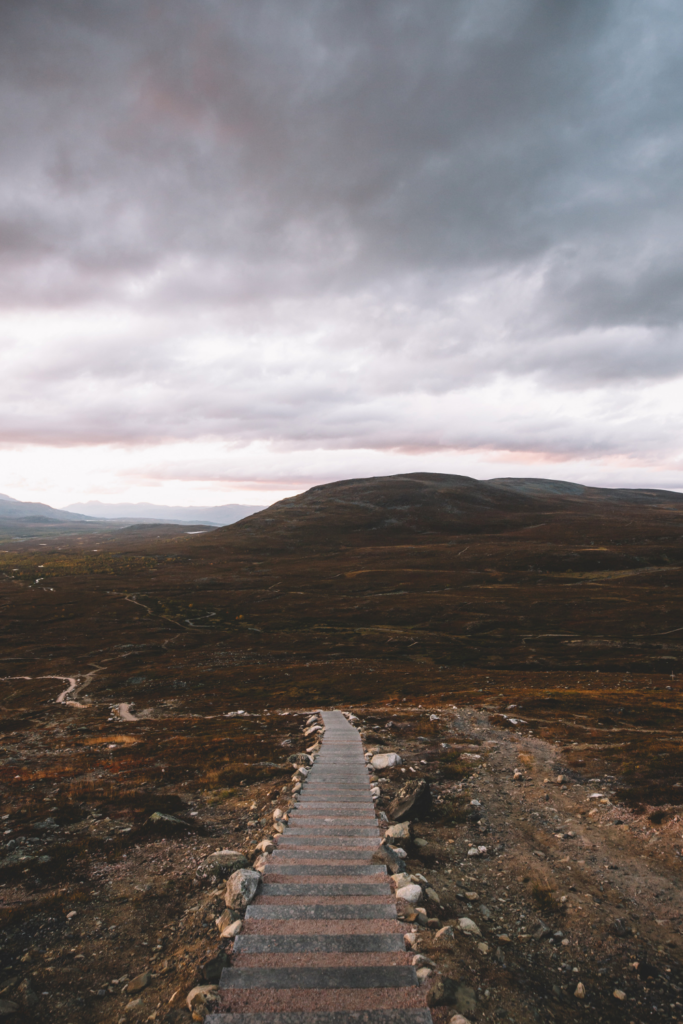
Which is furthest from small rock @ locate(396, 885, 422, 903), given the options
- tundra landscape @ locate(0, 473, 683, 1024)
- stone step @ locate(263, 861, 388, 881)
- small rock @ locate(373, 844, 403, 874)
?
small rock @ locate(373, 844, 403, 874)

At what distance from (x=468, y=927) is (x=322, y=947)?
13.2ft

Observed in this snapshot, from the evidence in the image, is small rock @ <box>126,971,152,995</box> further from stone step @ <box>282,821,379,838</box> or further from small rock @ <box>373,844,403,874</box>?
Result: stone step @ <box>282,821,379,838</box>

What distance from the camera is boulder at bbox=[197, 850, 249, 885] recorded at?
13.4m

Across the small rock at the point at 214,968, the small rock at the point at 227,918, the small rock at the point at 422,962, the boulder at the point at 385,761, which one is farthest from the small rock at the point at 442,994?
the boulder at the point at 385,761

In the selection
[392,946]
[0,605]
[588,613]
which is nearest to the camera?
[392,946]

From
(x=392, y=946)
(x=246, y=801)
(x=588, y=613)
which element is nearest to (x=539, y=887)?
(x=392, y=946)

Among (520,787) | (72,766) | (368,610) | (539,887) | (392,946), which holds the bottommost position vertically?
(368,610)

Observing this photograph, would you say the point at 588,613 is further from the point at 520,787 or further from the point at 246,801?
the point at 246,801

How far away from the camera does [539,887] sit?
13086 millimetres

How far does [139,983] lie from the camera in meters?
9.16

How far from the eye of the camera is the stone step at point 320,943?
29.5 feet

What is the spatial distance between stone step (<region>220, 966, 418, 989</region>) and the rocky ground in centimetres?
34

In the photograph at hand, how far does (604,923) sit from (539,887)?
6.64 ft

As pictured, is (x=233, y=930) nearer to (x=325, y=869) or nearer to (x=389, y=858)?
(x=325, y=869)
